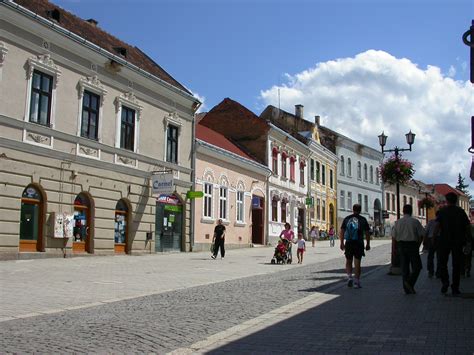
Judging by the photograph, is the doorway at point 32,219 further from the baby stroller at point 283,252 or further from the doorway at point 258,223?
the doorway at point 258,223

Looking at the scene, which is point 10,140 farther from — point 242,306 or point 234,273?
point 242,306

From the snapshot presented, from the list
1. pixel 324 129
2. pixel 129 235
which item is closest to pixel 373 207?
pixel 324 129

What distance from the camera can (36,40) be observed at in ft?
64.8

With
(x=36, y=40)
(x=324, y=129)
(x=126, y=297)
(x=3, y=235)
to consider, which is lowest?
(x=126, y=297)

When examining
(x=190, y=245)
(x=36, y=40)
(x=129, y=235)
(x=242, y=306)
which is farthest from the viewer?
(x=190, y=245)

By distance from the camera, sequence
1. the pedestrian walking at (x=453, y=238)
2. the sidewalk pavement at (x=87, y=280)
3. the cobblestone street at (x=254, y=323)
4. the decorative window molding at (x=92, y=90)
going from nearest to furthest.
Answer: the cobblestone street at (x=254, y=323)
the sidewalk pavement at (x=87, y=280)
the pedestrian walking at (x=453, y=238)
the decorative window molding at (x=92, y=90)

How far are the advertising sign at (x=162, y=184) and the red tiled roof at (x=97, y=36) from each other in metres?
5.29

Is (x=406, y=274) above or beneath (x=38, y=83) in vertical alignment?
beneath

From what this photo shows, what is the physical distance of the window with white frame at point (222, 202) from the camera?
32.5 metres

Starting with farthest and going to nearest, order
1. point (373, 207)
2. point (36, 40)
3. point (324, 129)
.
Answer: point (373, 207) < point (324, 129) < point (36, 40)

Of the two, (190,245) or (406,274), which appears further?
(190,245)

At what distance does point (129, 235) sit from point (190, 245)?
16.5 ft

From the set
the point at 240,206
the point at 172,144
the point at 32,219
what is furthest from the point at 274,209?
the point at 32,219

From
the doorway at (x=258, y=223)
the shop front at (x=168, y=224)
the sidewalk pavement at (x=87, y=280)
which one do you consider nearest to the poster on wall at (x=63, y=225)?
the sidewalk pavement at (x=87, y=280)
